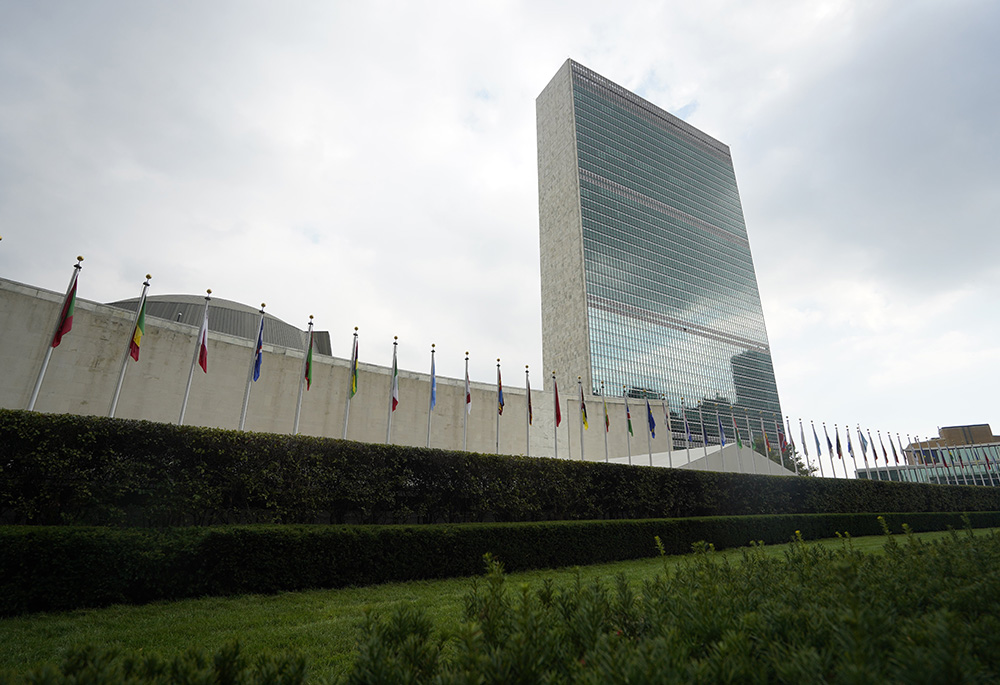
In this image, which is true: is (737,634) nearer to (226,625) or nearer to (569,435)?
(226,625)

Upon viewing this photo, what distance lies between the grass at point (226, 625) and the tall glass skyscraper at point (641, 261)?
7936 centimetres

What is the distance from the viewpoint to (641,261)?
10700 centimetres

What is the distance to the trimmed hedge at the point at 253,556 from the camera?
788cm

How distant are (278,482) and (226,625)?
15.2 feet

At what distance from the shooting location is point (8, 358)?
21078 millimetres

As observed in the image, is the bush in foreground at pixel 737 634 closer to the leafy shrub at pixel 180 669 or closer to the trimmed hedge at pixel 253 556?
the leafy shrub at pixel 180 669

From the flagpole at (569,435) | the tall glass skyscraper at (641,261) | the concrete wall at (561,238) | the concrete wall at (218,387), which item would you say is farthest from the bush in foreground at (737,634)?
the tall glass skyscraper at (641,261)

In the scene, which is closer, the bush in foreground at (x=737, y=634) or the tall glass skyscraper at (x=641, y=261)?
the bush in foreground at (x=737, y=634)

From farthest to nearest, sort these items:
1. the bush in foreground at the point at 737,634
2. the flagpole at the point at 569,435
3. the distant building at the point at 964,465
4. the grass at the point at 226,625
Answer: the distant building at the point at 964,465 < the flagpole at the point at 569,435 < the grass at the point at 226,625 < the bush in foreground at the point at 737,634

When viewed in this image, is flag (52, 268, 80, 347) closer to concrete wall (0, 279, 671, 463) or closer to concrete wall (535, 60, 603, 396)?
concrete wall (0, 279, 671, 463)

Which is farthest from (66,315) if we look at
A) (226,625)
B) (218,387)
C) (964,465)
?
(964,465)

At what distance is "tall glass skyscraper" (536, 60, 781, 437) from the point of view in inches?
3814

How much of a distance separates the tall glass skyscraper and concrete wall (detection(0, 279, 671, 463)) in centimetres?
5394

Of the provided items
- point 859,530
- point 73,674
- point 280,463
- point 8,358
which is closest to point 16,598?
point 280,463
